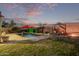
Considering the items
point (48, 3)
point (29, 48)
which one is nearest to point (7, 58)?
point (29, 48)

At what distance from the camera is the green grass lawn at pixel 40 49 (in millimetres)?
2918

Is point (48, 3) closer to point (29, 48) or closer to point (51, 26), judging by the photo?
point (51, 26)

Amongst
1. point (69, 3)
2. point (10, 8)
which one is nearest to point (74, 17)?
point (69, 3)

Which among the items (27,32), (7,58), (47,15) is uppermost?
(47,15)

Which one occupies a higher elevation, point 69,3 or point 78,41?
point 69,3

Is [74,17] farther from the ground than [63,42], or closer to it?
farther from the ground

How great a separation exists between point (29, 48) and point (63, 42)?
0.37 meters

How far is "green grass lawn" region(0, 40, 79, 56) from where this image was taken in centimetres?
292

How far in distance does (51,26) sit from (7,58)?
1.92ft

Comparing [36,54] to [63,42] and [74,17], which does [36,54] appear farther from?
[74,17]

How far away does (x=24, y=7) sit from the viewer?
293 centimetres

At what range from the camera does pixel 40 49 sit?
2.93m

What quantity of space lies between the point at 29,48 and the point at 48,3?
0.53 m

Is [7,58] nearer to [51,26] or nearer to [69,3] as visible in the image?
[51,26]
